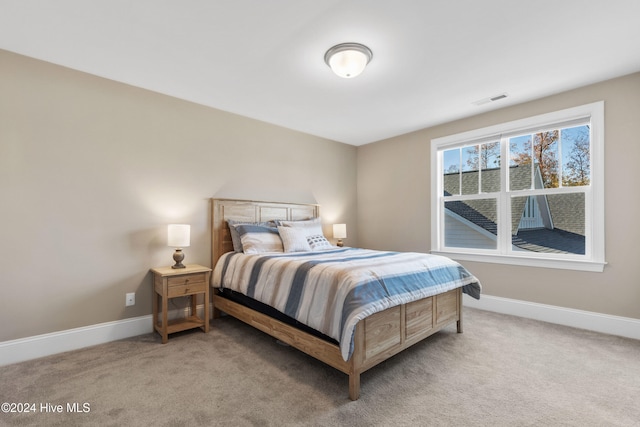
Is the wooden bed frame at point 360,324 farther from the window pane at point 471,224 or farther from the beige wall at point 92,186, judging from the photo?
the window pane at point 471,224

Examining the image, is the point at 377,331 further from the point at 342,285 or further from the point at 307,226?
the point at 307,226

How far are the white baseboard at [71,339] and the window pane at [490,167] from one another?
4.01 m

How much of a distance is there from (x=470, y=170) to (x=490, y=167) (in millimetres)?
244

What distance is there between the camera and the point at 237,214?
363 cm

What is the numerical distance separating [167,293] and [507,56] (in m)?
3.56

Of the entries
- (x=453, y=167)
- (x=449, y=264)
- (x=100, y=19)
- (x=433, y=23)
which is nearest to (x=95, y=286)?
(x=100, y=19)

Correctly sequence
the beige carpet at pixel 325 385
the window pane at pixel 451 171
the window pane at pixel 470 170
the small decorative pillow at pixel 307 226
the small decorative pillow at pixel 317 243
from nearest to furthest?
the beige carpet at pixel 325 385 < the small decorative pillow at pixel 317 243 < the small decorative pillow at pixel 307 226 < the window pane at pixel 470 170 < the window pane at pixel 451 171

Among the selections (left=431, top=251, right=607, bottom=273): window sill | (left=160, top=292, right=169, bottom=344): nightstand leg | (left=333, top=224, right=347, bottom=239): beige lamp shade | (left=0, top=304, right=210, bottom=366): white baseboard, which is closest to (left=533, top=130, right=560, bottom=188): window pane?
(left=431, top=251, right=607, bottom=273): window sill

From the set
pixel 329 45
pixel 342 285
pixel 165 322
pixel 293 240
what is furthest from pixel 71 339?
pixel 329 45

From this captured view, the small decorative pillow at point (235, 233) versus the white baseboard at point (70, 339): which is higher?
the small decorative pillow at point (235, 233)

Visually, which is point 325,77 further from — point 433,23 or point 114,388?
point 114,388

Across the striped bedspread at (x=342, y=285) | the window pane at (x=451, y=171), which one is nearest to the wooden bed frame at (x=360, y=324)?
the striped bedspread at (x=342, y=285)

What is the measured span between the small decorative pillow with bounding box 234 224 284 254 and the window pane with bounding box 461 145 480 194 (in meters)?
2.58

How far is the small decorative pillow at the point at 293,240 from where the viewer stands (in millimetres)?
3367
